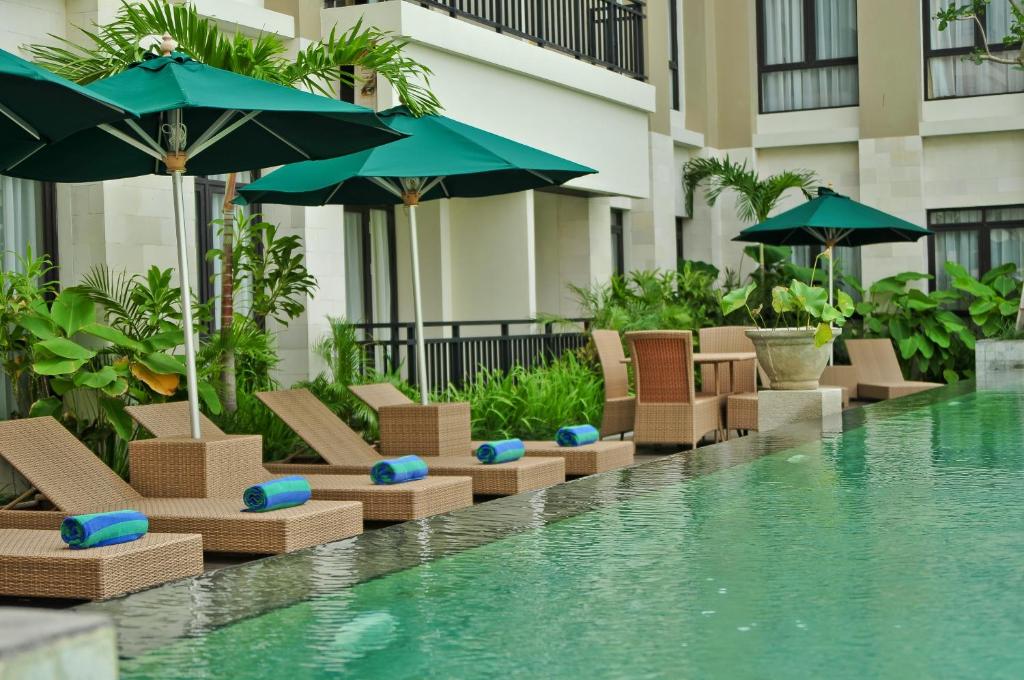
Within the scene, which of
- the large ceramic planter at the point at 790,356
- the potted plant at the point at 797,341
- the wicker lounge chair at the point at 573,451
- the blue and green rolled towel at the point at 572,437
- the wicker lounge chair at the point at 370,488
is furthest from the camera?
the large ceramic planter at the point at 790,356

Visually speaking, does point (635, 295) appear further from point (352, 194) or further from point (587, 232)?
point (352, 194)

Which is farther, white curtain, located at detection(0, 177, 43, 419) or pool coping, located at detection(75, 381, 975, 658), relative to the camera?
white curtain, located at detection(0, 177, 43, 419)

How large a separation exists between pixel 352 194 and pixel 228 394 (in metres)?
1.77

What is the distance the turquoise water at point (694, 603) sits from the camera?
13.5 ft

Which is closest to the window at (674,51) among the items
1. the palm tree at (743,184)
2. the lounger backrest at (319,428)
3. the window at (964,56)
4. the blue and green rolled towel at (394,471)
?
the palm tree at (743,184)

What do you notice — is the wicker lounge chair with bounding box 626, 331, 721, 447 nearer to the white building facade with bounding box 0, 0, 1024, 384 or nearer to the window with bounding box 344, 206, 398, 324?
the white building facade with bounding box 0, 0, 1024, 384

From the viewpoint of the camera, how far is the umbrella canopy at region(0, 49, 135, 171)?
5.67 meters

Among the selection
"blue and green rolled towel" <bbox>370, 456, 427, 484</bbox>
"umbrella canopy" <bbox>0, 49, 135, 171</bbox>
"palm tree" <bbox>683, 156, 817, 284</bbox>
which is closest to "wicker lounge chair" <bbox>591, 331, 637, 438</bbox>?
"blue and green rolled towel" <bbox>370, 456, 427, 484</bbox>

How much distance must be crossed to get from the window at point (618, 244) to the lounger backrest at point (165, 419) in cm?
1318

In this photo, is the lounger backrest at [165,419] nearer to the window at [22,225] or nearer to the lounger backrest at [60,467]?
the lounger backrest at [60,467]

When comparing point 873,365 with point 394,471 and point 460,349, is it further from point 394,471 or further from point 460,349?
point 394,471

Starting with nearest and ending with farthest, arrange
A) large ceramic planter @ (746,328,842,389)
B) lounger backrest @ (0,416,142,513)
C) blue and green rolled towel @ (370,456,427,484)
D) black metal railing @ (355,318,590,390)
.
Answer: lounger backrest @ (0,416,142,513)
blue and green rolled towel @ (370,456,427,484)
large ceramic planter @ (746,328,842,389)
black metal railing @ (355,318,590,390)

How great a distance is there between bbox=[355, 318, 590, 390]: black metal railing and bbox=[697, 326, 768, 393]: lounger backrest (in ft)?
6.09

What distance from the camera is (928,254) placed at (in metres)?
22.9
